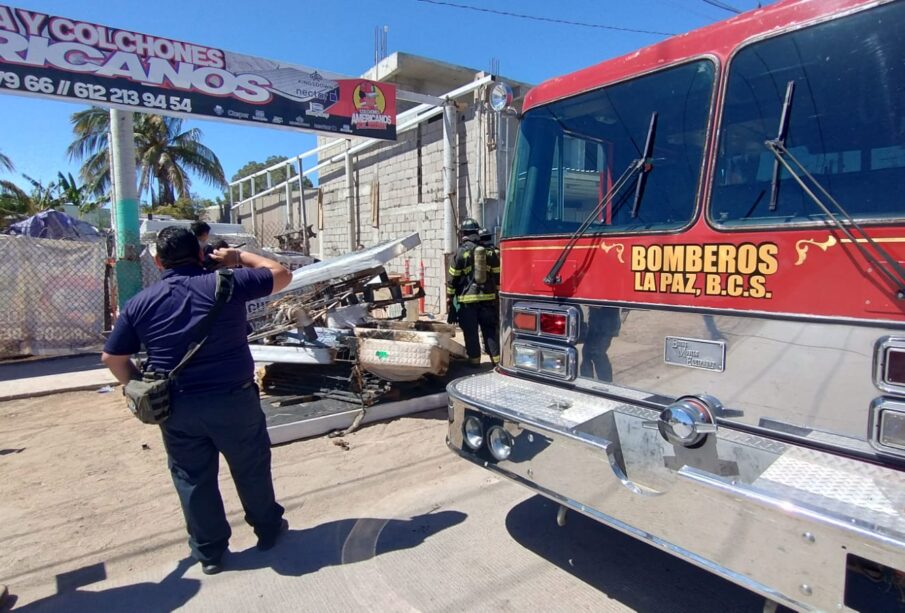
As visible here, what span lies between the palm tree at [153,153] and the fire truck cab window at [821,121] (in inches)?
1112

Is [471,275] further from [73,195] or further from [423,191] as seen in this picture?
[73,195]

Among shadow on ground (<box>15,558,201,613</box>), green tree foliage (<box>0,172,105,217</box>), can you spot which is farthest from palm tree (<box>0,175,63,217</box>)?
shadow on ground (<box>15,558,201,613</box>)

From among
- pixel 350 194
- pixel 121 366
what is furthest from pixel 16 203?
pixel 121 366

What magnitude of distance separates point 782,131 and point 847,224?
0.48 metres

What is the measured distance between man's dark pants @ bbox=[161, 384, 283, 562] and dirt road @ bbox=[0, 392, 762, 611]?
28cm

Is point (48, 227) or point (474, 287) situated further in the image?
point (48, 227)

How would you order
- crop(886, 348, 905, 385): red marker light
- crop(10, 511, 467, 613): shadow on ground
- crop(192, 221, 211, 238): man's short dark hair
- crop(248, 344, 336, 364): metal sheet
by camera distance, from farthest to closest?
crop(248, 344, 336, 364): metal sheet → crop(192, 221, 211, 238): man's short dark hair → crop(10, 511, 467, 613): shadow on ground → crop(886, 348, 905, 385): red marker light

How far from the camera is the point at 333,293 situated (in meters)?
6.10

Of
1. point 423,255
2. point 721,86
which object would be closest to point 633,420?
point 721,86

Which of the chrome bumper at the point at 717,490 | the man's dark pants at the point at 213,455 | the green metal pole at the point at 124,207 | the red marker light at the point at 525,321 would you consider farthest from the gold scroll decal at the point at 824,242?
the green metal pole at the point at 124,207

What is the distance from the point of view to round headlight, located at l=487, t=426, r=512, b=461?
2.73 m

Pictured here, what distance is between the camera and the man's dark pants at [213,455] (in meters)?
2.76

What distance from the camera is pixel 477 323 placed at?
660 centimetres

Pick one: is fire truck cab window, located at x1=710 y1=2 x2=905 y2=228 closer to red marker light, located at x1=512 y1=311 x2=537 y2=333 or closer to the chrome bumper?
the chrome bumper
